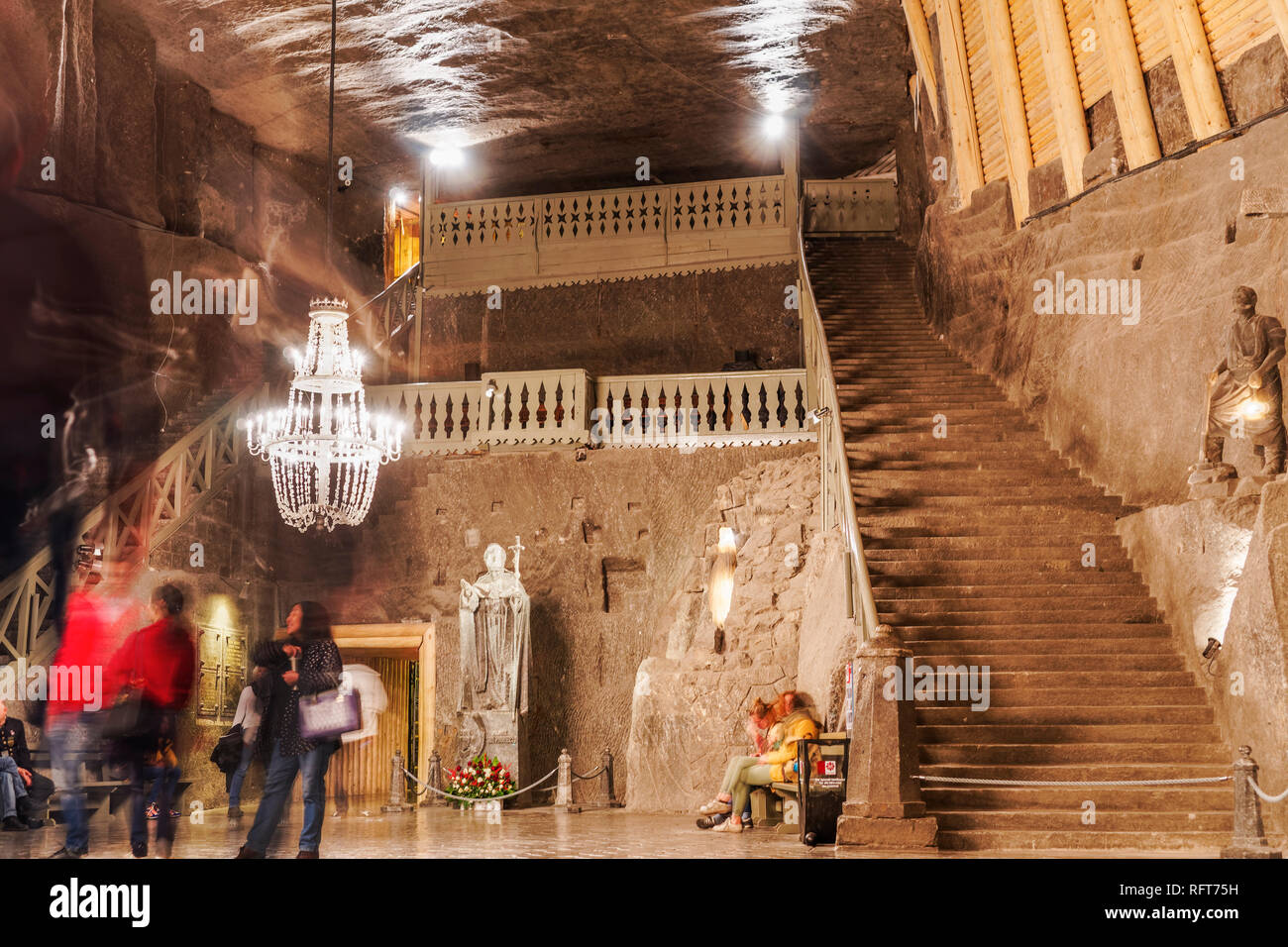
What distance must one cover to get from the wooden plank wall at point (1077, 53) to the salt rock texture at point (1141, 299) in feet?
1.02

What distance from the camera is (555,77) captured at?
14.4 m

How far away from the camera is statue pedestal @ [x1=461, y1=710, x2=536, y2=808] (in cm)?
1173

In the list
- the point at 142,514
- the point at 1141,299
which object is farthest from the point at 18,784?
the point at 1141,299

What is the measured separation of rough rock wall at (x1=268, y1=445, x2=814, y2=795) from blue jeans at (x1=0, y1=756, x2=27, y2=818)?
499 centimetres

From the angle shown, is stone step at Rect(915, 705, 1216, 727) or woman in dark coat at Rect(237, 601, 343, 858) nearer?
woman in dark coat at Rect(237, 601, 343, 858)

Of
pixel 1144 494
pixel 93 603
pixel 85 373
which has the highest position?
pixel 85 373

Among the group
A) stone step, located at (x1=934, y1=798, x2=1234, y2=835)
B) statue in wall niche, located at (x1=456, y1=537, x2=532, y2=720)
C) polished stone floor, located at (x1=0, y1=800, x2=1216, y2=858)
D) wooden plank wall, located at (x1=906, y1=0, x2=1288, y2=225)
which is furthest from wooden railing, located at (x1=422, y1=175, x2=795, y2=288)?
stone step, located at (x1=934, y1=798, x2=1234, y2=835)

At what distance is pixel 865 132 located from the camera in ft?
54.3

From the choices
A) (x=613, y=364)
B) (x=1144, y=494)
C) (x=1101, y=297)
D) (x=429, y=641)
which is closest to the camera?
(x=1144, y=494)

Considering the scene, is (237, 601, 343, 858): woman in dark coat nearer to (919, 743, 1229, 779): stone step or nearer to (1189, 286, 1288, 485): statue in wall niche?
(919, 743, 1229, 779): stone step

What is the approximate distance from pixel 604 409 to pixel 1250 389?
718 centimetres
